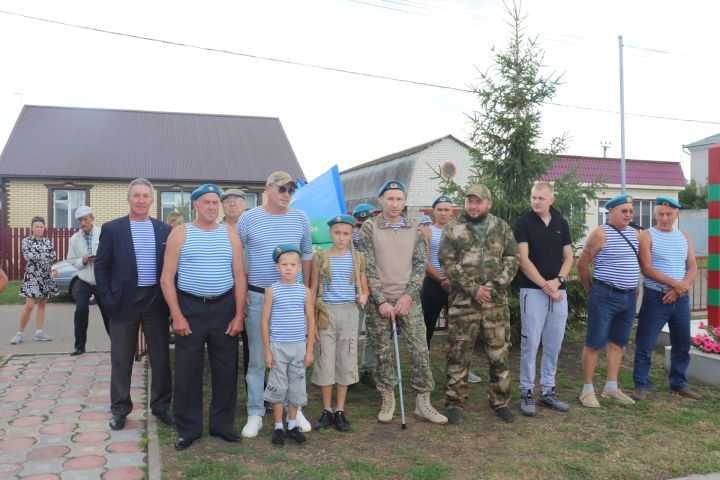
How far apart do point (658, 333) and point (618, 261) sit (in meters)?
1.10

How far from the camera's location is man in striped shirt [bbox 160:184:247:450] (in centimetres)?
439

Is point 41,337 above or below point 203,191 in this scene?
below

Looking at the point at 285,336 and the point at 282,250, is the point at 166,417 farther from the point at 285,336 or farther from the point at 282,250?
the point at 282,250

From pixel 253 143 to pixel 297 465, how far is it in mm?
21730

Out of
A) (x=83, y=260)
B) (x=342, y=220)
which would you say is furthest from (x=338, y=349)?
(x=83, y=260)

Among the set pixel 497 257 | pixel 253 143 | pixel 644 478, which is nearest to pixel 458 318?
pixel 497 257

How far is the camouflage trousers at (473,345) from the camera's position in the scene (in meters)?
5.13

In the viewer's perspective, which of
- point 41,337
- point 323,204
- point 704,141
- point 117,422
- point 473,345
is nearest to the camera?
point 117,422

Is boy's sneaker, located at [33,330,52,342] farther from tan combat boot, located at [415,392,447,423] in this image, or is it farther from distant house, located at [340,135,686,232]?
distant house, located at [340,135,686,232]

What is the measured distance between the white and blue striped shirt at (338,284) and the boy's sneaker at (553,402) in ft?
7.29

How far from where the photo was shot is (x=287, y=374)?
461cm

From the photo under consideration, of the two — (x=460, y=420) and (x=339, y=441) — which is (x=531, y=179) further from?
(x=339, y=441)

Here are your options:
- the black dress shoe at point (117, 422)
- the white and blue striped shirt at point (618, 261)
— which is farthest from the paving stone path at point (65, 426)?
the white and blue striped shirt at point (618, 261)

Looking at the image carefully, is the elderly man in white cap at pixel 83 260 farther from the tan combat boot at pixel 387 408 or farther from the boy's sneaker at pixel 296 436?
the tan combat boot at pixel 387 408
